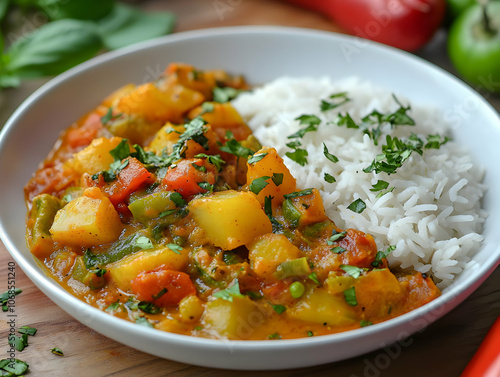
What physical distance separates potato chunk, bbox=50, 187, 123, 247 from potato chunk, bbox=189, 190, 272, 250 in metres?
0.52

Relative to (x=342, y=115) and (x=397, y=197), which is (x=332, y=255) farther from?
(x=342, y=115)

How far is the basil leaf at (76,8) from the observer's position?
5.14 metres

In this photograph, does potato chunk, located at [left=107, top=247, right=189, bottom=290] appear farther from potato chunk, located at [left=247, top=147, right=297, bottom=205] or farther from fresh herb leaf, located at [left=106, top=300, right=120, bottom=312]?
potato chunk, located at [left=247, top=147, right=297, bottom=205]

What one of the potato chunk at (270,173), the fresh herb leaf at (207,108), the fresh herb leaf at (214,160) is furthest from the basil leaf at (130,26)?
the potato chunk at (270,173)

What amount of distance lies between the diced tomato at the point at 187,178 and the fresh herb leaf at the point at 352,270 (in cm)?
92

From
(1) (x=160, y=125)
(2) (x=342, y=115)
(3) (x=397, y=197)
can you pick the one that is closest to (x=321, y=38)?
(2) (x=342, y=115)

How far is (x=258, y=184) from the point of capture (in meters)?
3.19

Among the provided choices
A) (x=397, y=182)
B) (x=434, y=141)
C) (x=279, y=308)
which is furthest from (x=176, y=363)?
(x=434, y=141)

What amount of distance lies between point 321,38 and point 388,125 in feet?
4.28

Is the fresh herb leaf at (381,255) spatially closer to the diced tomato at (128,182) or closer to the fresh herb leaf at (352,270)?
the fresh herb leaf at (352,270)

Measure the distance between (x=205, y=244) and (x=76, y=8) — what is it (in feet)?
10.6

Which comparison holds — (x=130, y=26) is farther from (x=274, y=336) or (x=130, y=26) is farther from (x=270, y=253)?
(x=274, y=336)

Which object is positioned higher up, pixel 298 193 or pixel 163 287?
pixel 298 193

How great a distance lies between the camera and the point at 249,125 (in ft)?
13.6
